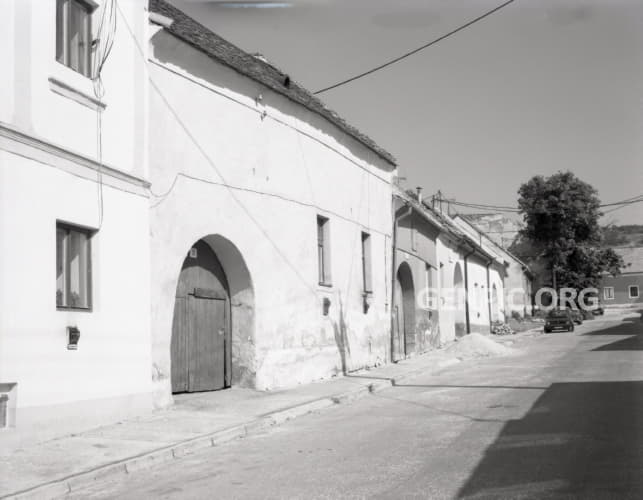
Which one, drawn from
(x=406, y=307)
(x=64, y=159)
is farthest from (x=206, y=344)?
(x=406, y=307)

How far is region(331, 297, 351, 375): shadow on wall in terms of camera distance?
728 inches

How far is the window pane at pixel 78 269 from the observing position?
32.7 ft

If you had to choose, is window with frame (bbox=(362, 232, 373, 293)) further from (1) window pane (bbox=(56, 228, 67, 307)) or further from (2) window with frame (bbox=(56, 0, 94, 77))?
(1) window pane (bbox=(56, 228, 67, 307))

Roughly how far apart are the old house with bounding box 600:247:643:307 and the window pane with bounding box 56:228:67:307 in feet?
270

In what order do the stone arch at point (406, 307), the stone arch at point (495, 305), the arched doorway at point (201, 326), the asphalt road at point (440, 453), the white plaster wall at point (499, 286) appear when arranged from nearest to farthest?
the asphalt road at point (440, 453) → the arched doorway at point (201, 326) → the stone arch at point (406, 307) → the white plaster wall at point (499, 286) → the stone arch at point (495, 305)

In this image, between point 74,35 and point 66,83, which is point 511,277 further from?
point 66,83

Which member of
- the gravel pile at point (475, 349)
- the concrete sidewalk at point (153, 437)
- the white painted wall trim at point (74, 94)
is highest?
the white painted wall trim at point (74, 94)

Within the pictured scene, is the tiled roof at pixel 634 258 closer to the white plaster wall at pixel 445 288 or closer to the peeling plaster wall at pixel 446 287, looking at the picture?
the peeling plaster wall at pixel 446 287

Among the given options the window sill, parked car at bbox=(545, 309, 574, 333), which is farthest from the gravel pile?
parked car at bbox=(545, 309, 574, 333)

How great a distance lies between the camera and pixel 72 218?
968 cm

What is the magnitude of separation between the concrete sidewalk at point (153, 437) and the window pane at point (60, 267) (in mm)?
1743

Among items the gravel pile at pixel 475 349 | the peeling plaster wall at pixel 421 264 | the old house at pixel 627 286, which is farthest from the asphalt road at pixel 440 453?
the old house at pixel 627 286

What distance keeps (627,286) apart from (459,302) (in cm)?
5664

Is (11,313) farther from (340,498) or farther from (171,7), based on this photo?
(171,7)
